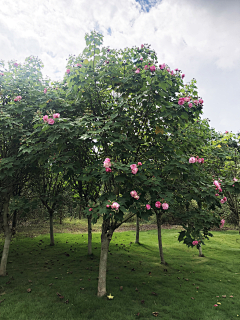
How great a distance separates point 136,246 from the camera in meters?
14.8

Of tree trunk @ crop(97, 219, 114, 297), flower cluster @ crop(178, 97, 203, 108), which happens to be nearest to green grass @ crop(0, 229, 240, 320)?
tree trunk @ crop(97, 219, 114, 297)

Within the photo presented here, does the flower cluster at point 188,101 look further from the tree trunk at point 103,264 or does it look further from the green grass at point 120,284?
the green grass at point 120,284

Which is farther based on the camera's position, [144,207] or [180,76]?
[180,76]

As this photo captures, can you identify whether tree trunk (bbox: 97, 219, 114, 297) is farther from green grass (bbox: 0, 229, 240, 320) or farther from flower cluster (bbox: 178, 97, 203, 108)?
flower cluster (bbox: 178, 97, 203, 108)

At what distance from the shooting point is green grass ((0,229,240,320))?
554 cm

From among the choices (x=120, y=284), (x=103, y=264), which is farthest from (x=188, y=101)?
(x=120, y=284)

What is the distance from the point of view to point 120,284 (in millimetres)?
7410

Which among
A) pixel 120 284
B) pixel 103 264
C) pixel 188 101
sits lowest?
pixel 120 284

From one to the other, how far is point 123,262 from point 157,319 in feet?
17.8

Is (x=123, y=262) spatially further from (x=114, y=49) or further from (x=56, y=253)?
(x=114, y=49)

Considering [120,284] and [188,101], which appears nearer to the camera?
[188,101]

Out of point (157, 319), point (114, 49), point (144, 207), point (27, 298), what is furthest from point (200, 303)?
point (114, 49)

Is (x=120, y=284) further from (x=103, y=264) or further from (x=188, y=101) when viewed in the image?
(x=188, y=101)

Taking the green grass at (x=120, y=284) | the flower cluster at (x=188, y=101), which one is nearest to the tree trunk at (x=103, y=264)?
the green grass at (x=120, y=284)
